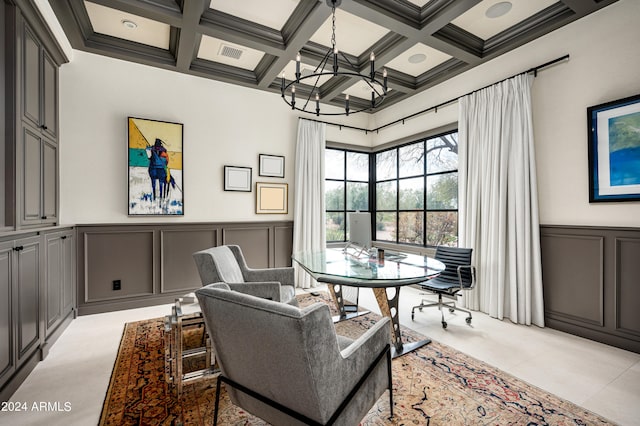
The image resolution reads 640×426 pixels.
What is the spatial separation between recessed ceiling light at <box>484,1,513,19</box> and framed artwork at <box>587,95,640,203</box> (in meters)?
1.28

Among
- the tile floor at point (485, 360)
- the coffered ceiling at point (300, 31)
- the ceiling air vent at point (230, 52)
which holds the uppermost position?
the ceiling air vent at point (230, 52)

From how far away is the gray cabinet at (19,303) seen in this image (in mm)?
1916

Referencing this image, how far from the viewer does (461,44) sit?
340 cm

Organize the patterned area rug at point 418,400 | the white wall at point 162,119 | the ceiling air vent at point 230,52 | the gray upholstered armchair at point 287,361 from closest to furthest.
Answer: the gray upholstered armchair at point 287,361
the patterned area rug at point 418,400
the white wall at point 162,119
the ceiling air vent at point 230,52

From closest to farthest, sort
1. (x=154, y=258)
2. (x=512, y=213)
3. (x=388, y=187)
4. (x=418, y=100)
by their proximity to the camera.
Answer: (x=512, y=213), (x=154, y=258), (x=418, y=100), (x=388, y=187)

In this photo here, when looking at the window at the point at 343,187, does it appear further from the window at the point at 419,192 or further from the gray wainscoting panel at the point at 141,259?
the gray wainscoting panel at the point at 141,259

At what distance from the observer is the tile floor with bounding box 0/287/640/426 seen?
187 centimetres

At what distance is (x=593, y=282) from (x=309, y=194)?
3.66 metres

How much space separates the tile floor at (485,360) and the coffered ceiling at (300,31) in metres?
3.16

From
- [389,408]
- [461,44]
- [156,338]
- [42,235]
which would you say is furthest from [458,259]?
[42,235]

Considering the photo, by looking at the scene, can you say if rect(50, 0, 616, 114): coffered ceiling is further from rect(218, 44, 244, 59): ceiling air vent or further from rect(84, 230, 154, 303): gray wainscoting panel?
rect(84, 230, 154, 303): gray wainscoting panel

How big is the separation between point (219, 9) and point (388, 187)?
3.85 m

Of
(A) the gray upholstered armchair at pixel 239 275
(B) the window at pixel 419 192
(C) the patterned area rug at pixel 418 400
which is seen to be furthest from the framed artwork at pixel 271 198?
(C) the patterned area rug at pixel 418 400

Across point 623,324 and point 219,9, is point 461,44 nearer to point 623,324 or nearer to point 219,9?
point 219,9
